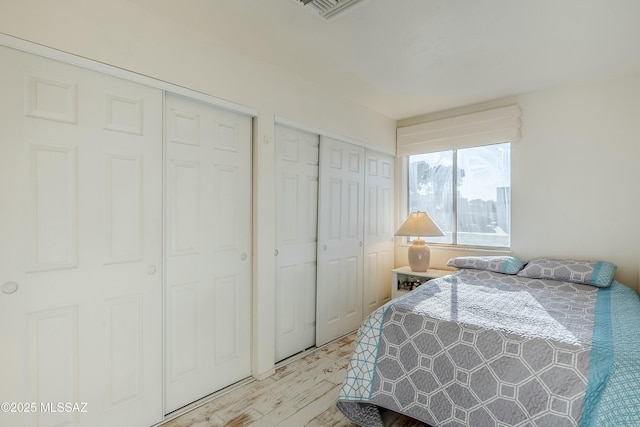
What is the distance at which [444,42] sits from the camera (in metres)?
2.17

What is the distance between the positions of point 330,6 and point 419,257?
2.62m

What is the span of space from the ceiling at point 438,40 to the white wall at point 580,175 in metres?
0.22

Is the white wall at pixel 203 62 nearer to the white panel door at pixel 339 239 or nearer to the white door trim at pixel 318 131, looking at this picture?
the white door trim at pixel 318 131

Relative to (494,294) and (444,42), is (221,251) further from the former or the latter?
(444,42)

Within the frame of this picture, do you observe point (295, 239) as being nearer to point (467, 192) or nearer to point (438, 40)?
point (438, 40)

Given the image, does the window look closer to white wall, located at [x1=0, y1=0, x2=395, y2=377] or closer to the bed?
the bed

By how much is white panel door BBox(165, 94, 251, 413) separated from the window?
95.1 inches

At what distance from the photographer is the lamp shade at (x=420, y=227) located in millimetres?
3387

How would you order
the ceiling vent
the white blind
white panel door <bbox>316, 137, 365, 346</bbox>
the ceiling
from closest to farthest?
the ceiling vent < the ceiling < white panel door <bbox>316, 137, 365, 346</bbox> < the white blind

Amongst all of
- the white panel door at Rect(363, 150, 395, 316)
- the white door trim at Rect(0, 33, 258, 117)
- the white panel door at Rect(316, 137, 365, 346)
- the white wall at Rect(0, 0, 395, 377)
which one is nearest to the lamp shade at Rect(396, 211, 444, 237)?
the white panel door at Rect(363, 150, 395, 316)

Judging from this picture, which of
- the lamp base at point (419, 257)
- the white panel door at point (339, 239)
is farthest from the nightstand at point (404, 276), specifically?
the white panel door at point (339, 239)

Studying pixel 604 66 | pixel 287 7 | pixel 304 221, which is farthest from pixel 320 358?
pixel 604 66

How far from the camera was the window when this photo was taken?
337 cm

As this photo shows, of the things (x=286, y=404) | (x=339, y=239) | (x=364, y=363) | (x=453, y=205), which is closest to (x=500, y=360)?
(x=364, y=363)
